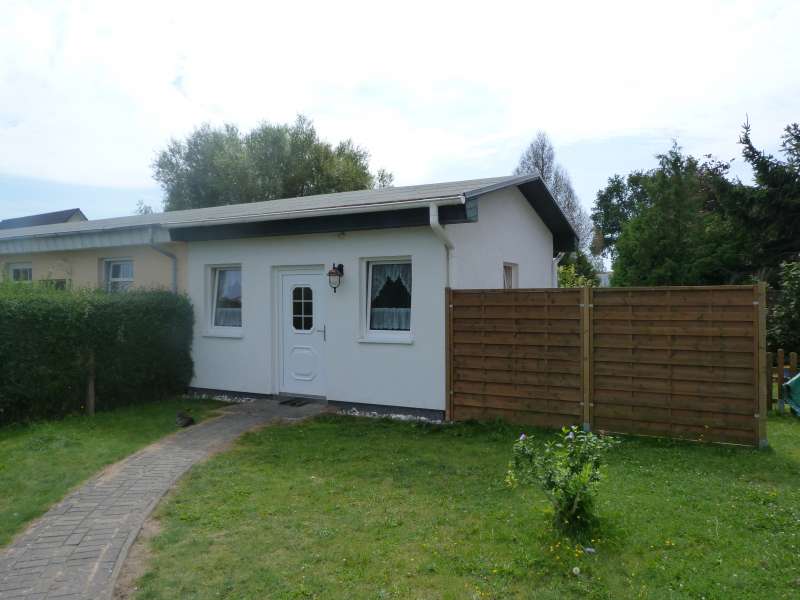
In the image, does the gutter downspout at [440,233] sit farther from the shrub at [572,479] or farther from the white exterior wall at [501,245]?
the shrub at [572,479]

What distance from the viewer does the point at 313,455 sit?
22.0ft

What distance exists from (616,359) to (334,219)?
462 centimetres

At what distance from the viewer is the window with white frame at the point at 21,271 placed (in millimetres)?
14414

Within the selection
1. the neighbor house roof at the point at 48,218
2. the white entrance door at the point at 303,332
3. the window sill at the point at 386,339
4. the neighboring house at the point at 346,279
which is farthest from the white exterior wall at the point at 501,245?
the neighbor house roof at the point at 48,218

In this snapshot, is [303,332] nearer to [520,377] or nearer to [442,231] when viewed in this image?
[442,231]

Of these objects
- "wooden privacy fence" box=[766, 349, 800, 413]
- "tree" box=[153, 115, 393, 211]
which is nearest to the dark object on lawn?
"wooden privacy fence" box=[766, 349, 800, 413]

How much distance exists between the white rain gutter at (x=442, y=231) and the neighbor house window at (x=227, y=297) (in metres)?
4.23

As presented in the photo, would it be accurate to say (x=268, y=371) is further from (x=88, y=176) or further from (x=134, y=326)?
(x=88, y=176)

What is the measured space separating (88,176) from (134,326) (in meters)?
21.9

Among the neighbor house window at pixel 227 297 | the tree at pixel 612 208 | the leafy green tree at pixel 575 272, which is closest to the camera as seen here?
the neighbor house window at pixel 227 297

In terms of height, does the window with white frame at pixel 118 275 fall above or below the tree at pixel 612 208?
below

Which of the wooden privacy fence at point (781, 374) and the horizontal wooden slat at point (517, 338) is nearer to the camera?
the horizontal wooden slat at point (517, 338)

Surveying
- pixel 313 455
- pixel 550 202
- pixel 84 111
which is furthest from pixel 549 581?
pixel 84 111

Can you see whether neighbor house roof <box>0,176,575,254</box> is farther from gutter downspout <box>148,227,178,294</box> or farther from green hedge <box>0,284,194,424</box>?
green hedge <box>0,284,194,424</box>
